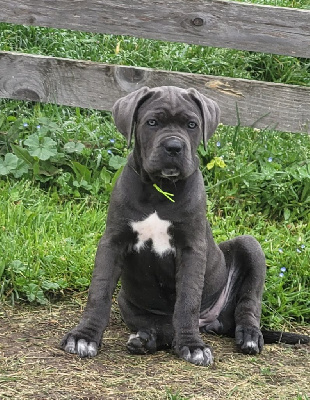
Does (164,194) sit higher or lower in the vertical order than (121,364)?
higher

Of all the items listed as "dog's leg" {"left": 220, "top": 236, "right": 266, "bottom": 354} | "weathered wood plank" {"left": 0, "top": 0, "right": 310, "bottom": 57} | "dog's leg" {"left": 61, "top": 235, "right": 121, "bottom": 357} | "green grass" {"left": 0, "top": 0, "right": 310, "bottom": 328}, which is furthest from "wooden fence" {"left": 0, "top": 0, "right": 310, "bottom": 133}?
"dog's leg" {"left": 61, "top": 235, "right": 121, "bottom": 357}

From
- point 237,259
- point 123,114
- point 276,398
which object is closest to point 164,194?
point 123,114

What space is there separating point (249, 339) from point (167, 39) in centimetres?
297

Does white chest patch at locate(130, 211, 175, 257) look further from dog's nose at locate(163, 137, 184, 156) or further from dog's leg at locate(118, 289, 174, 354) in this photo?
dog's leg at locate(118, 289, 174, 354)

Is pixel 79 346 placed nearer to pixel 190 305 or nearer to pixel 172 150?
pixel 190 305

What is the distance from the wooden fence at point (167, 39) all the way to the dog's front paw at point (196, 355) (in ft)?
9.55

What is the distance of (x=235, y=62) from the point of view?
8.70 meters

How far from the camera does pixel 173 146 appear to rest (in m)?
4.66

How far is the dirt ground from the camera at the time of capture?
13.7 feet

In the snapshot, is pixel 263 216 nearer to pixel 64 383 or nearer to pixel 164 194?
pixel 164 194

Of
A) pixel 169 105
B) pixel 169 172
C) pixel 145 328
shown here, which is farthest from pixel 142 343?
pixel 169 105

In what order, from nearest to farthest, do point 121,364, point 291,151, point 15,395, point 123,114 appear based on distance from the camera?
point 15,395 → point 121,364 → point 123,114 → point 291,151

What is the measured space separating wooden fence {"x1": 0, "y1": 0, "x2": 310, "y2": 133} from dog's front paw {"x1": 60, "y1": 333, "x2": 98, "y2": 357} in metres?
2.92

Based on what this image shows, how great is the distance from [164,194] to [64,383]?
1.26 meters
